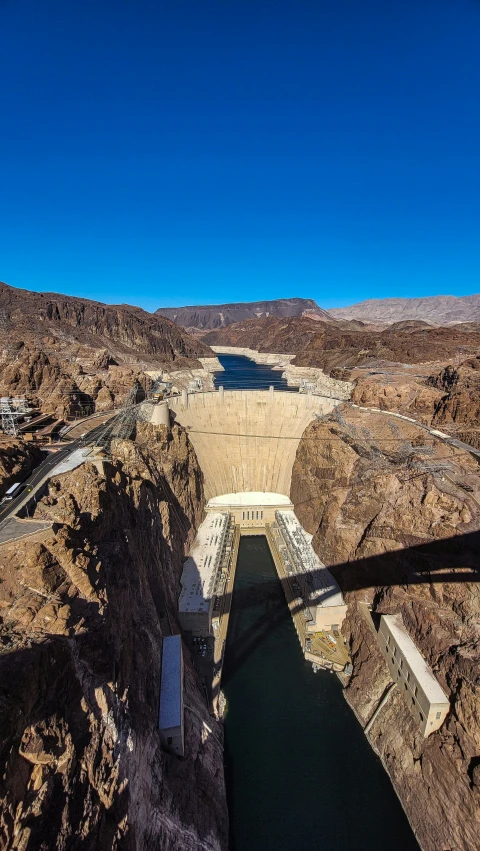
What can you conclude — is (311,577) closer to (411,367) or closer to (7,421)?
(7,421)

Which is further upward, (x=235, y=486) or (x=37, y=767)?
(x=37, y=767)

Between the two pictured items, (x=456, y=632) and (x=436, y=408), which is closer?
(x=456, y=632)

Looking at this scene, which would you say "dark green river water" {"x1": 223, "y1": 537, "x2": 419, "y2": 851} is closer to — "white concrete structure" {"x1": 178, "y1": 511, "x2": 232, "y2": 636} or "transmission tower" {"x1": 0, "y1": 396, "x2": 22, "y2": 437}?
"white concrete structure" {"x1": 178, "y1": 511, "x2": 232, "y2": 636}

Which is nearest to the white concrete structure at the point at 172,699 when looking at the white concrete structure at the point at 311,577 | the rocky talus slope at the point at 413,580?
the white concrete structure at the point at 311,577

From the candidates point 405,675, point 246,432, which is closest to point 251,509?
point 246,432

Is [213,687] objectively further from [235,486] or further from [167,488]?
[235,486]

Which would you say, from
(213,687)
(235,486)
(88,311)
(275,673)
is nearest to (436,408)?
(235,486)

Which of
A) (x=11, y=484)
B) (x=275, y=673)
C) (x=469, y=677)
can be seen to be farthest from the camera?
(x=275, y=673)

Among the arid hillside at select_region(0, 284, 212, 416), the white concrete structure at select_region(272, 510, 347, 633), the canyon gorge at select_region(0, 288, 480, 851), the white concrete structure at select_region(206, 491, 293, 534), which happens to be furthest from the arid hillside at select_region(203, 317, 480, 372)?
the white concrete structure at select_region(272, 510, 347, 633)
